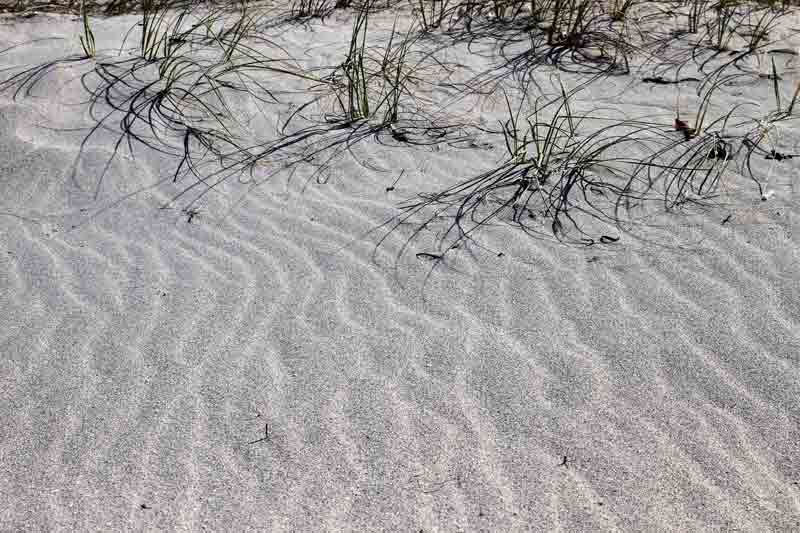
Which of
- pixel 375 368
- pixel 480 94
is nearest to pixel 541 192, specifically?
pixel 480 94

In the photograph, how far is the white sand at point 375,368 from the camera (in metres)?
2.21

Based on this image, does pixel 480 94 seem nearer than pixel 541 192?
No

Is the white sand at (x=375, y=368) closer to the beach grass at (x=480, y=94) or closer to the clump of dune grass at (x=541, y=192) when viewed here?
the clump of dune grass at (x=541, y=192)

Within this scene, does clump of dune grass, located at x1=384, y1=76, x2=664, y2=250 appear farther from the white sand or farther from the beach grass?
the white sand

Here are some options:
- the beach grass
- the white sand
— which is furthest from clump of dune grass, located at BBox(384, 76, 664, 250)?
the white sand

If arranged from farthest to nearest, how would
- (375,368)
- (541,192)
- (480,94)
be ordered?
(480,94) → (541,192) → (375,368)

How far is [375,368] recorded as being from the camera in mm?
2674

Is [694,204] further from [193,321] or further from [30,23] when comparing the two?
[30,23]

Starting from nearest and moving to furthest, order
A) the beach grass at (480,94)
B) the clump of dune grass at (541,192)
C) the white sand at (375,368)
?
1. the white sand at (375,368)
2. the clump of dune grass at (541,192)
3. the beach grass at (480,94)

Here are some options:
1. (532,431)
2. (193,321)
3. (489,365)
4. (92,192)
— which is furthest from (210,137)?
(532,431)

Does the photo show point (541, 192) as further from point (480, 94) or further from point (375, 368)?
point (375, 368)

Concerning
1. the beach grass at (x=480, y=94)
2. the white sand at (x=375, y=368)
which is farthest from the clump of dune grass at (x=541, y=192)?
the white sand at (x=375, y=368)

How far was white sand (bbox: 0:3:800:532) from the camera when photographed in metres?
2.21

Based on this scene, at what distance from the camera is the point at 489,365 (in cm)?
267
